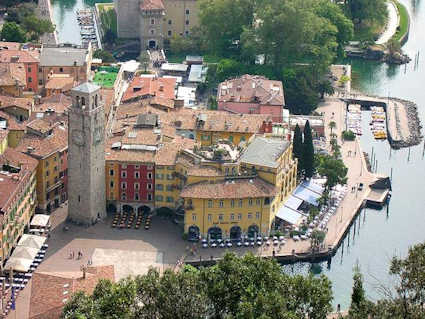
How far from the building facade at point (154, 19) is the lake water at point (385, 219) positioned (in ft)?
92.3

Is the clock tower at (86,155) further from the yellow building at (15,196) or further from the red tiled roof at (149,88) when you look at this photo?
the red tiled roof at (149,88)

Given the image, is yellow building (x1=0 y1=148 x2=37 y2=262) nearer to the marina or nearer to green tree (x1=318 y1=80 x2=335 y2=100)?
green tree (x1=318 y1=80 x2=335 y2=100)

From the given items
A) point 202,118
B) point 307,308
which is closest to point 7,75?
point 202,118

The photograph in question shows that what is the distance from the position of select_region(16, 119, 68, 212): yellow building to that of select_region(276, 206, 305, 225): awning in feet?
→ 75.2

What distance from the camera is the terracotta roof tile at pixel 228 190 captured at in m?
101

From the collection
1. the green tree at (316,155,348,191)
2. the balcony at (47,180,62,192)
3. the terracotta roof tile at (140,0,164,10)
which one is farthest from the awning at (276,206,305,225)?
the terracotta roof tile at (140,0,164,10)

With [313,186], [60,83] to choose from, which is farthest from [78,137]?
[60,83]

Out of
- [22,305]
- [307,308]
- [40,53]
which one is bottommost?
[22,305]

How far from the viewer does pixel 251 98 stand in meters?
127

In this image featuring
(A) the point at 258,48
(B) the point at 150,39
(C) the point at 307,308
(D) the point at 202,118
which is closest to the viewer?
(C) the point at 307,308

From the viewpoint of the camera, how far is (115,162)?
349 feet

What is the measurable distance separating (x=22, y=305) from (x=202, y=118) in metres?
36.3

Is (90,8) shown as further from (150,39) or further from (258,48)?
(258,48)

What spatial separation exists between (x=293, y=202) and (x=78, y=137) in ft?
78.3
